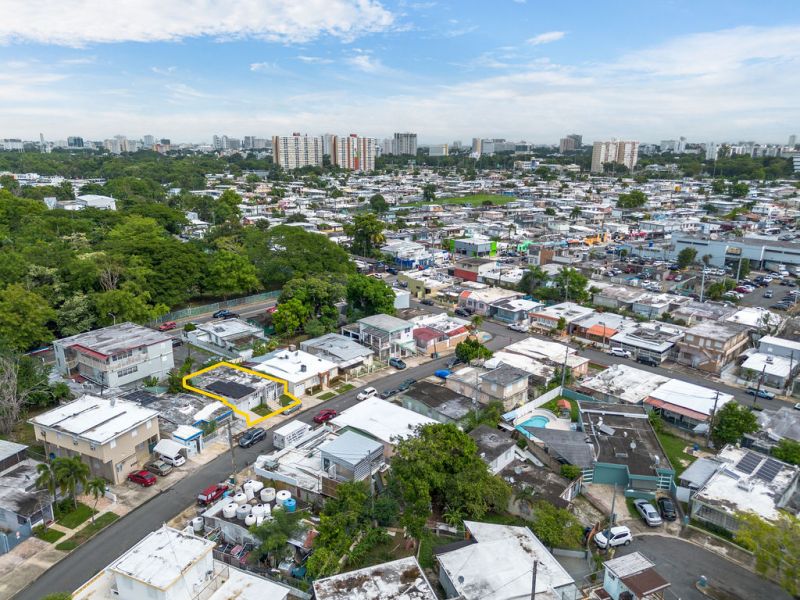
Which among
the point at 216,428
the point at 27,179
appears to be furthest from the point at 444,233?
the point at 27,179

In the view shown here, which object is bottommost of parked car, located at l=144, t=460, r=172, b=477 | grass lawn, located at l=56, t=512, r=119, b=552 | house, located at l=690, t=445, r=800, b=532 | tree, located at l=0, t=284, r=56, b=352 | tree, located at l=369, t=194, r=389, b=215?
grass lawn, located at l=56, t=512, r=119, b=552

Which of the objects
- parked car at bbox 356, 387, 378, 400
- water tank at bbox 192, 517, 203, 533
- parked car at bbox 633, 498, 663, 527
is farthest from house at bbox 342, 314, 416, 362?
parked car at bbox 633, 498, 663, 527

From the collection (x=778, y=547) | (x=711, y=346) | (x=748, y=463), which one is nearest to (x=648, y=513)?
(x=778, y=547)

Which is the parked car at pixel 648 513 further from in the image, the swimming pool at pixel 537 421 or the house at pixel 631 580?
the swimming pool at pixel 537 421

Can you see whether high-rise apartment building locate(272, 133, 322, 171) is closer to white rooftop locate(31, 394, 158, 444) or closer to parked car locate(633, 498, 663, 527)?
white rooftop locate(31, 394, 158, 444)

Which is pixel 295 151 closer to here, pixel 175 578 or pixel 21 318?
pixel 21 318

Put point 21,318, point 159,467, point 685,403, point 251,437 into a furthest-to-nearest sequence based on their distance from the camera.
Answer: point 21,318
point 685,403
point 251,437
point 159,467
